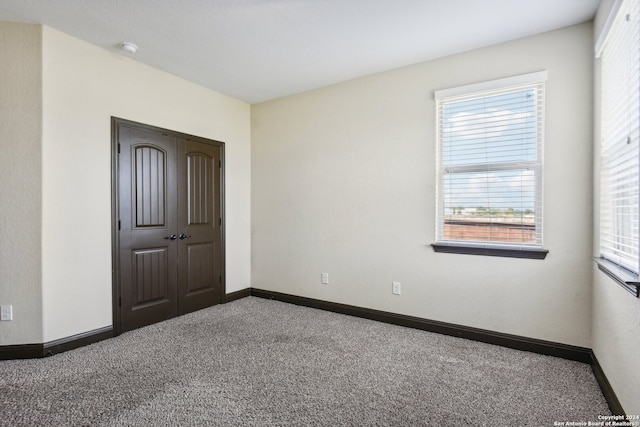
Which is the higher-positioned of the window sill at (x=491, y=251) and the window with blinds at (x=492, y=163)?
the window with blinds at (x=492, y=163)

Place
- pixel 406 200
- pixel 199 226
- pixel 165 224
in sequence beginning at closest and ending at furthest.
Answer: pixel 406 200 → pixel 165 224 → pixel 199 226

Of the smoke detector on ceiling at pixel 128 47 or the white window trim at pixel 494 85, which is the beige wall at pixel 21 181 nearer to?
the smoke detector on ceiling at pixel 128 47

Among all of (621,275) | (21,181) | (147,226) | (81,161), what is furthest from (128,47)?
(621,275)

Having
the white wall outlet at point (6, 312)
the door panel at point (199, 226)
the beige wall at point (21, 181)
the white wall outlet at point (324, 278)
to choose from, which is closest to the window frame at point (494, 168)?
the white wall outlet at point (324, 278)

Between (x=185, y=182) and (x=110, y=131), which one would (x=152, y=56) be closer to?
(x=110, y=131)

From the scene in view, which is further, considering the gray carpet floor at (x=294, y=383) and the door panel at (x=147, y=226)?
the door panel at (x=147, y=226)

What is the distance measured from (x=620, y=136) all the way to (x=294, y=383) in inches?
99.8

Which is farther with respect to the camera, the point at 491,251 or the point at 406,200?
the point at 406,200

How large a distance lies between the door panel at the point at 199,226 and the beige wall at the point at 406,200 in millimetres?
619

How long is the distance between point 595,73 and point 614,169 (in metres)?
0.88

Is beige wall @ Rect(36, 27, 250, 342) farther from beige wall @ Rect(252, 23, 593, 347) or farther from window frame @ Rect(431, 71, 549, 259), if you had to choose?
window frame @ Rect(431, 71, 549, 259)

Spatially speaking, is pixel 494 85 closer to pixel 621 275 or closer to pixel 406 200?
pixel 406 200

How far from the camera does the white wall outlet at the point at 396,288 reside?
11.4 ft

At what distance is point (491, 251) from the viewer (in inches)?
116
